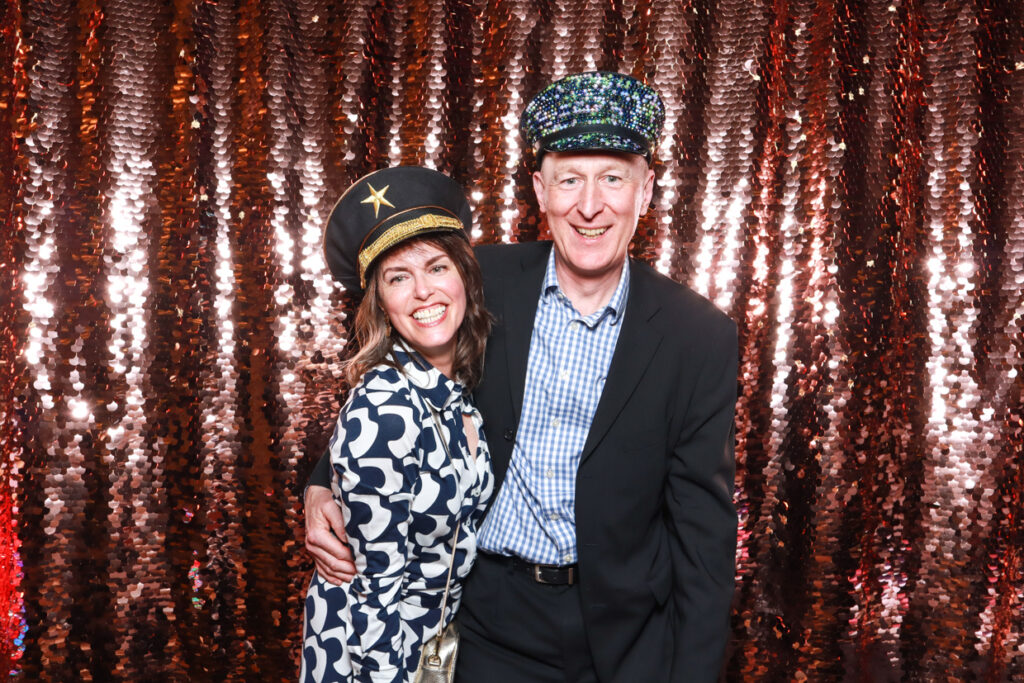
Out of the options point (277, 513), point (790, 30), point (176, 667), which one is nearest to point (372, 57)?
point (790, 30)

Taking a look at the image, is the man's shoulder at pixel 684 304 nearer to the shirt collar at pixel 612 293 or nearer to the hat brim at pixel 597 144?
the shirt collar at pixel 612 293

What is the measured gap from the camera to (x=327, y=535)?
129 centimetres

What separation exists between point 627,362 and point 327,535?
2.14 feet

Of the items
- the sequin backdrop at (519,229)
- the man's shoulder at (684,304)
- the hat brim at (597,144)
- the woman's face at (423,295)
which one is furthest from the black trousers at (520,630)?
the hat brim at (597,144)

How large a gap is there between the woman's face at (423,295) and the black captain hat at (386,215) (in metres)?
0.04

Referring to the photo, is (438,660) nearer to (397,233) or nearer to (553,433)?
(553,433)

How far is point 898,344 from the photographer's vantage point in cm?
177

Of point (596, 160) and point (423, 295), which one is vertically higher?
point (596, 160)

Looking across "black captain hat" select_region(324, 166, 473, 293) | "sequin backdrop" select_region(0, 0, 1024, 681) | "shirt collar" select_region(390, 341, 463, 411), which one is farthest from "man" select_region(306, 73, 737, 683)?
"sequin backdrop" select_region(0, 0, 1024, 681)

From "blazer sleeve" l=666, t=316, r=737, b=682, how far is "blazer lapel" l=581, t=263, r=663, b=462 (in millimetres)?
113

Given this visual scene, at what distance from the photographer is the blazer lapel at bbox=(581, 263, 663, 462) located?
4.17 ft

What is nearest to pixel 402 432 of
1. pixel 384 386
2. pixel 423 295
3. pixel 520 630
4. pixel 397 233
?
pixel 384 386

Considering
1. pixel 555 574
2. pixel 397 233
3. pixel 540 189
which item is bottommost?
pixel 555 574

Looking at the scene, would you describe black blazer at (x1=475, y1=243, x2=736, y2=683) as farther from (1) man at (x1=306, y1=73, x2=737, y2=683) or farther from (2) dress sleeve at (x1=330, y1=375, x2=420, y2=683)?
(2) dress sleeve at (x1=330, y1=375, x2=420, y2=683)
